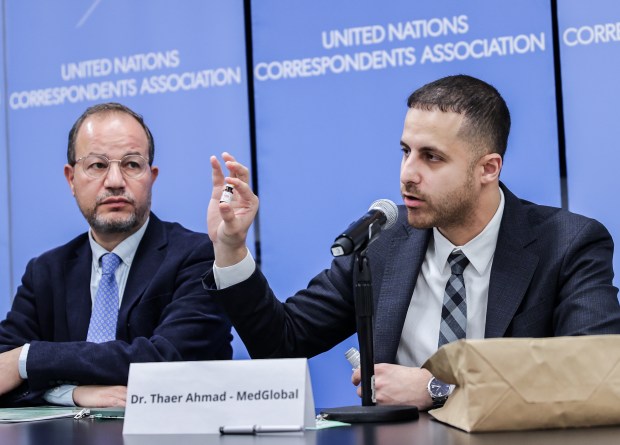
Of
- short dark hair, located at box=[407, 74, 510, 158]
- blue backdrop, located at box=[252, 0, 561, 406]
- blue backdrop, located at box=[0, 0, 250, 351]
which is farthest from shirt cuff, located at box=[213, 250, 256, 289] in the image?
blue backdrop, located at box=[0, 0, 250, 351]

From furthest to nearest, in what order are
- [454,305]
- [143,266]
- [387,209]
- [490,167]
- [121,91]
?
[121,91]
[143,266]
[490,167]
[454,305]
[387,209]

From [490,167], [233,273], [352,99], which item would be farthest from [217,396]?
[352,99]

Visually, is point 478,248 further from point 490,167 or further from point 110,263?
point 110,263

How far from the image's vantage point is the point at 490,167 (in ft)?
8.45

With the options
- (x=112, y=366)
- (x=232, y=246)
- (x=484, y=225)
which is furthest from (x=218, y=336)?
(x=484, y=225)

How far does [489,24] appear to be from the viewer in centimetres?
332

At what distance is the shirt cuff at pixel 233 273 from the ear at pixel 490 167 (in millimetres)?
709

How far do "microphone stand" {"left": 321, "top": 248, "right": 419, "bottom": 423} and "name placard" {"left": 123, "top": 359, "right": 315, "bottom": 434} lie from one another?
0.15 metres

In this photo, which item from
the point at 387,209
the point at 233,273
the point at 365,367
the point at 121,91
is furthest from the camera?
the point at 121,91

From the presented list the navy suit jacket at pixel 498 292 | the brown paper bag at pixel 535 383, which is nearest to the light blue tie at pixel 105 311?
the navy suit jacket at pixel 498 292

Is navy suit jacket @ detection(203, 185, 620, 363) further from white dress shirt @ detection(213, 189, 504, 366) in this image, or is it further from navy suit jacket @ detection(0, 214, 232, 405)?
navy suit jacket @ detection(0, 214, 232, 405)

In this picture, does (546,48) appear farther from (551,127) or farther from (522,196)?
(522,196)

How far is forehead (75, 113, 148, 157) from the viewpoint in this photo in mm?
3057

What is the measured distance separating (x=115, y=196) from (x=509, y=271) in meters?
1.34
